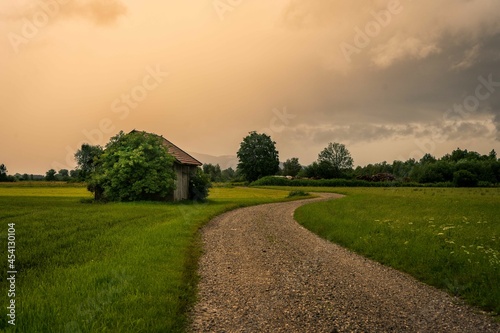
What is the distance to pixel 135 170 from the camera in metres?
38.7

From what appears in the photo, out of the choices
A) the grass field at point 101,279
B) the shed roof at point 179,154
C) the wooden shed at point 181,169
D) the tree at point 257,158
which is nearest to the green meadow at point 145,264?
the grass field at point 101,279

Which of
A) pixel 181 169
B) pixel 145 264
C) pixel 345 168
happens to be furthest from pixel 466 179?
pixel 145 264

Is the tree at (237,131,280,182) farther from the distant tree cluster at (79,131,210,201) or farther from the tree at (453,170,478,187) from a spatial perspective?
the distant tree cluster at (79,131,210,201)

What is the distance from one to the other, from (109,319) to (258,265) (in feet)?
19.6

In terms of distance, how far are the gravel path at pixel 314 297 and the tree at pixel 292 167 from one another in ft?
521

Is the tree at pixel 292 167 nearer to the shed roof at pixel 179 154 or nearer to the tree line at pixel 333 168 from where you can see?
the tree line at pixel 333 168

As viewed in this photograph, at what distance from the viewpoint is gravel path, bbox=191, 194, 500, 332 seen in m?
7.23

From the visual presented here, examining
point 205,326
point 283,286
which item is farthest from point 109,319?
point 283,286

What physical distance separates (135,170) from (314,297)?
33226 millimetres

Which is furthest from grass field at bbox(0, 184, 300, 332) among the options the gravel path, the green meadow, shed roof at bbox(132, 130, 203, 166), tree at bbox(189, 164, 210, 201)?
tree at bbox(189, 164, 210, 201)

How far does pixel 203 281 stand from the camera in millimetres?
10281

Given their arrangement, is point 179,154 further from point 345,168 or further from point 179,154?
point 345,168

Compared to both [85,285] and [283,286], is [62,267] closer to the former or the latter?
[85,285]

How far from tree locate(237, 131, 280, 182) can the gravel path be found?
104445 millimetres
